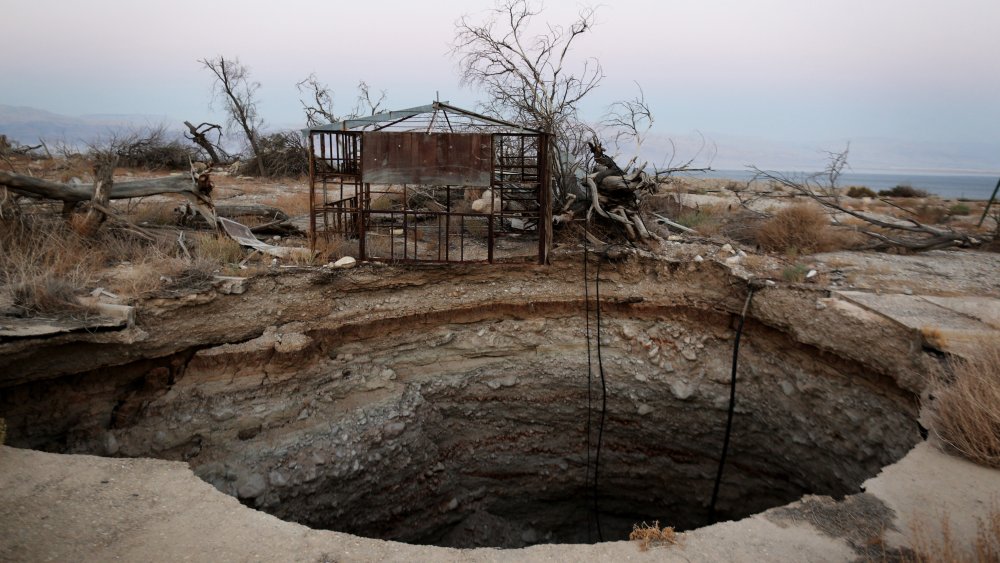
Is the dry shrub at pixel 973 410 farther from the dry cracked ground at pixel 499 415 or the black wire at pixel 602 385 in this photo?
the black wire at pixel 602 385

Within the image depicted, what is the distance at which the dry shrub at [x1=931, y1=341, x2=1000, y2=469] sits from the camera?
13.2ft

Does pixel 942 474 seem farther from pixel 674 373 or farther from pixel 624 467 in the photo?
pixel 624 467

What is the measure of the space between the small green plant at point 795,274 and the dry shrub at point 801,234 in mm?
1344

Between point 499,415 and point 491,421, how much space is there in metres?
0.14

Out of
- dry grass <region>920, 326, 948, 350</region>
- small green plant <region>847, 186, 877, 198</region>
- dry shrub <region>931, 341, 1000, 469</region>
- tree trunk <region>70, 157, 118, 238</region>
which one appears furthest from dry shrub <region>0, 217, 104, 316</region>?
small green plant <region>847, 186, 877, 198</region>

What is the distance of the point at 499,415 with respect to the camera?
784 centimetres

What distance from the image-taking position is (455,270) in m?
7.47

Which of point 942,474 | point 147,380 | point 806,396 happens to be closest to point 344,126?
point 147,380

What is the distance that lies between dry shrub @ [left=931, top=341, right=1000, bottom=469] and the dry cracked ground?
5.9 inches

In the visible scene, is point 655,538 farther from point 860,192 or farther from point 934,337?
point 860,192

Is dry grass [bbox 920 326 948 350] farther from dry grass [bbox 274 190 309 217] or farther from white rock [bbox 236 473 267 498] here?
dry grass [bbox 274 190 309 217]

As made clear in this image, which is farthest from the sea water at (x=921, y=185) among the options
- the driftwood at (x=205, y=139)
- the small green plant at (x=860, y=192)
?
the driftwood at (x=205, y=139)

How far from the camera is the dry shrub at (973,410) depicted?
4016 mm

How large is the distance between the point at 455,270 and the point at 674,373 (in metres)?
3.27
